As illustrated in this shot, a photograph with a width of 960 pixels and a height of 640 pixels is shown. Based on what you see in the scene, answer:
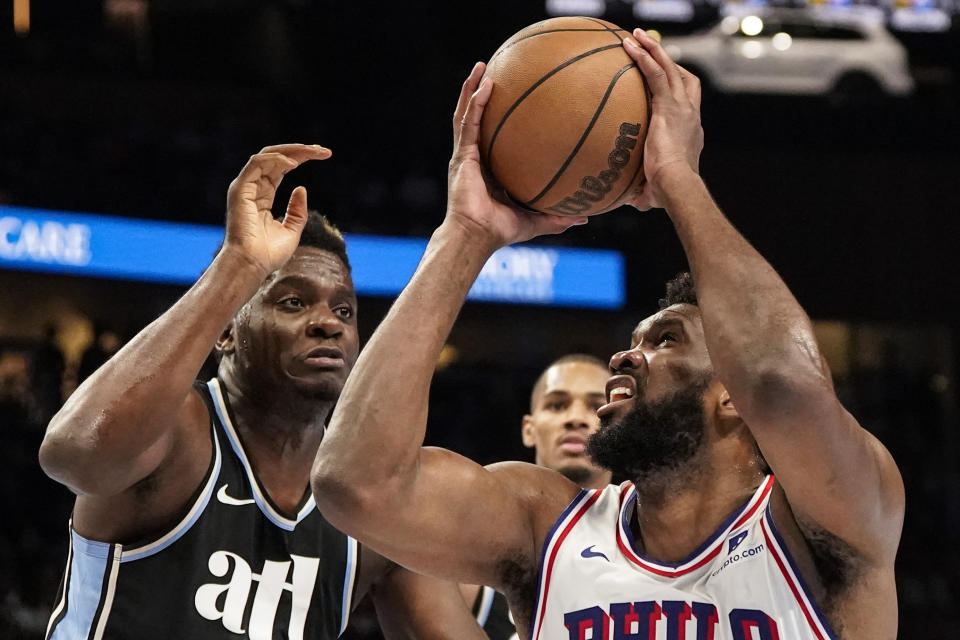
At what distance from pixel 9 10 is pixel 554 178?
14657 millimetres

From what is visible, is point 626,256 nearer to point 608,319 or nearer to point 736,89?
point 608,319

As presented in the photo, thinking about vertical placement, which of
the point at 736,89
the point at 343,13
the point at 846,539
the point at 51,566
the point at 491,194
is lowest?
the point at 51,566

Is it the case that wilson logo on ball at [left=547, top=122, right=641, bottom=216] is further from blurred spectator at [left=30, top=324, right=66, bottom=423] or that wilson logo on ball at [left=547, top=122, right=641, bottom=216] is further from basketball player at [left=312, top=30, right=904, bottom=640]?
blurred spectator at [left=30, top=324, right=66, bottom=423]

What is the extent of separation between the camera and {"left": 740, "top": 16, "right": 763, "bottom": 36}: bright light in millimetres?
13719

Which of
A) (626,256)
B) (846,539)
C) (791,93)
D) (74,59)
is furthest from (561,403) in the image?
(74,59)

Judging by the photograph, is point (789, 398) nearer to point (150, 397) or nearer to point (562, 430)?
point (150, 397)

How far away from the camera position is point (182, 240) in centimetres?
1128

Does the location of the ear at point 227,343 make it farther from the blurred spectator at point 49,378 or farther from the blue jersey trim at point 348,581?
the blurred spectator at point 49,378

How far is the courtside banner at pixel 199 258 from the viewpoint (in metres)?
10.7

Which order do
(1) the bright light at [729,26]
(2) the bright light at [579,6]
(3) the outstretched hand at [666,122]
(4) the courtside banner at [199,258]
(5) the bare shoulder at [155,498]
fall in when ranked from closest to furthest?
(3) the outstretched hand at [666,122]
(5) the bare shoulder at [155,498]
(4) the courtside banner at [199,258]
(2) the bright light at [579,6]
(1) the bright light at [729,26]

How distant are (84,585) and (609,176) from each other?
62.4 inches

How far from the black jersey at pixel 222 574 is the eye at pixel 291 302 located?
330 millimetres

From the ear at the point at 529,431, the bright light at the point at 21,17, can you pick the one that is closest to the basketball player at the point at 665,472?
the ear at the point at 529,431

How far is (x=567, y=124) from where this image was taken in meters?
2.55
